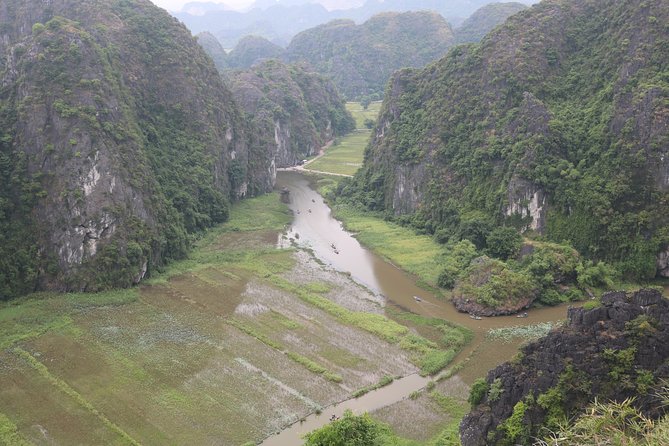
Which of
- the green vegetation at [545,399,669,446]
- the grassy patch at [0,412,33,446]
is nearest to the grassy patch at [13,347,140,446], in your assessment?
the grassy patch at [0,412,33,446]

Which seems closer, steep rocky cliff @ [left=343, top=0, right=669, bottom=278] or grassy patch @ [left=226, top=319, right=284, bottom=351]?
grassy patch @ [left=226, top=319, right=284, bottom=351]

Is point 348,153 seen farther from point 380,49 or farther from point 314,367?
point 380,49

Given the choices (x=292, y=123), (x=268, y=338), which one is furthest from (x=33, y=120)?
(x=292, y=123)

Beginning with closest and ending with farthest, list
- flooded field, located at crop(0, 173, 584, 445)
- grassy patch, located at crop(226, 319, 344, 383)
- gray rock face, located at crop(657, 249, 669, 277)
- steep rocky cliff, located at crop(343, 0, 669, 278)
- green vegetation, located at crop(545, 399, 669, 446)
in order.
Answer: green vegetation, located at crop(545, 399, 669, 446), flooded field, located at crop(0, 173, 584, 445), grassy patch, located at crop(226, 319, 344, 383), gray rock face, located at crop(657, 249, 669, 277), steep rocky cliff, located at crop(343, 0, 669, 278)

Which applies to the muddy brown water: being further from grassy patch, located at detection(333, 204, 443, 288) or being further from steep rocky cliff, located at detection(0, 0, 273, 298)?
steep rocky cliff, located at detection(0, 0, 273, 298)

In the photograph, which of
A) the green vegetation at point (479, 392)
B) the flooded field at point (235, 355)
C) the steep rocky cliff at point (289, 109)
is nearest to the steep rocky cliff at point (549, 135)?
the flooded field at point (235, 355)

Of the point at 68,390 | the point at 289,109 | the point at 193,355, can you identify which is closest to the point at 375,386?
the point at 193,355

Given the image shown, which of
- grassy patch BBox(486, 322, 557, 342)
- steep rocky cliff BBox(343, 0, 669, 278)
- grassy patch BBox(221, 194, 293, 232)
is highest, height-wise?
steep rocky cliff BBox(343, 0, 669, 278)
